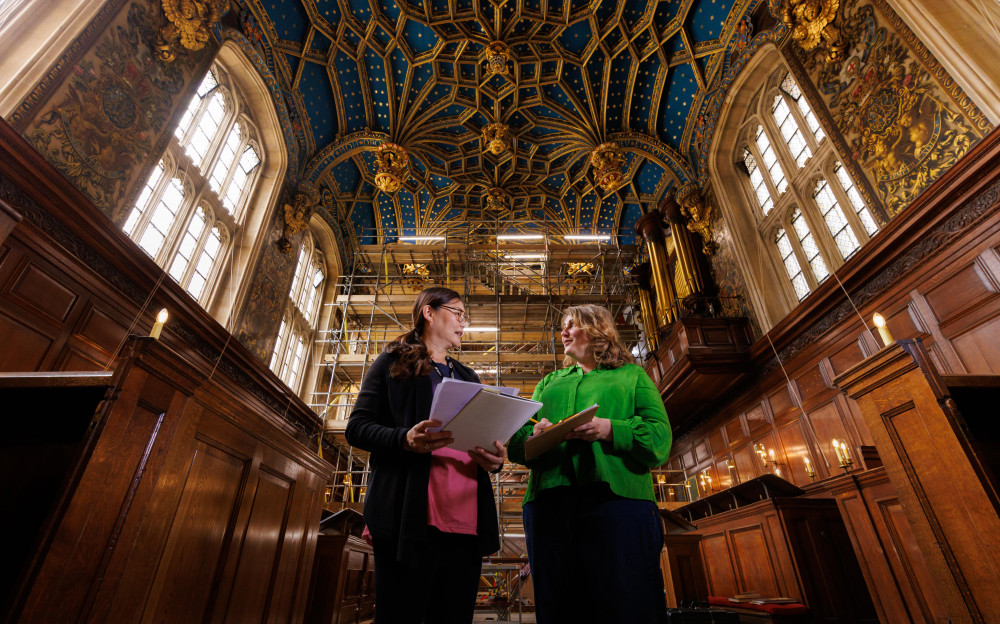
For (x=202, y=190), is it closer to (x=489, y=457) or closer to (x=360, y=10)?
(x=360, y=10)

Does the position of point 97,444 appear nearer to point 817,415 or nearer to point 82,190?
point 82,190

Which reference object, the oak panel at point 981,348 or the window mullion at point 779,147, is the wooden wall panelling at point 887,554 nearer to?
the oak panel at point 981,348

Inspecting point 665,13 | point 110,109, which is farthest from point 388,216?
point 110,109

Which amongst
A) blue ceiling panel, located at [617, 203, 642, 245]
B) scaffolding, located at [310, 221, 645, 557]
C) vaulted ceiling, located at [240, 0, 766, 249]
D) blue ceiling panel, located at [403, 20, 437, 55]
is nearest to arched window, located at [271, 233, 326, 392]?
scaffolding, located at [310, 221, 645, 557]

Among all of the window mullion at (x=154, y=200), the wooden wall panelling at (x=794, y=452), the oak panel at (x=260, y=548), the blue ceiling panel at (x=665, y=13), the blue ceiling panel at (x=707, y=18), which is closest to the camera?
the oak panel at (x=260, y=548)

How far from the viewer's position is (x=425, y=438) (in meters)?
1.19

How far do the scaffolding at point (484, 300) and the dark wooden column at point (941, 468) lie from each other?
290 inches

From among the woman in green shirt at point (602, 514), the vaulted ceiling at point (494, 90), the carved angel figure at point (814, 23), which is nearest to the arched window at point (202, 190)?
the vaulted ceiling at point (494, 90)

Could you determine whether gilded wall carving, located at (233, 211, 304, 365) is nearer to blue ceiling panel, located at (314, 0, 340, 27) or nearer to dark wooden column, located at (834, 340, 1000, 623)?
blue ceiling panel, located at (314, 0, 340, 27)

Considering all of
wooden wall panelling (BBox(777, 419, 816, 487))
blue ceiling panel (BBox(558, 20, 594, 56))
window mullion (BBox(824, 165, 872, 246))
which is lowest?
wooden wall panelling (BBox(777, 419, 816, 487))

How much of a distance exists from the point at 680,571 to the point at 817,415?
2.69 m

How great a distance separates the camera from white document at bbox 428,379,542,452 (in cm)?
114

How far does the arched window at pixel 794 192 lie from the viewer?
6045 mm

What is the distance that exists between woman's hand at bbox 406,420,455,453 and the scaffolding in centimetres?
825
